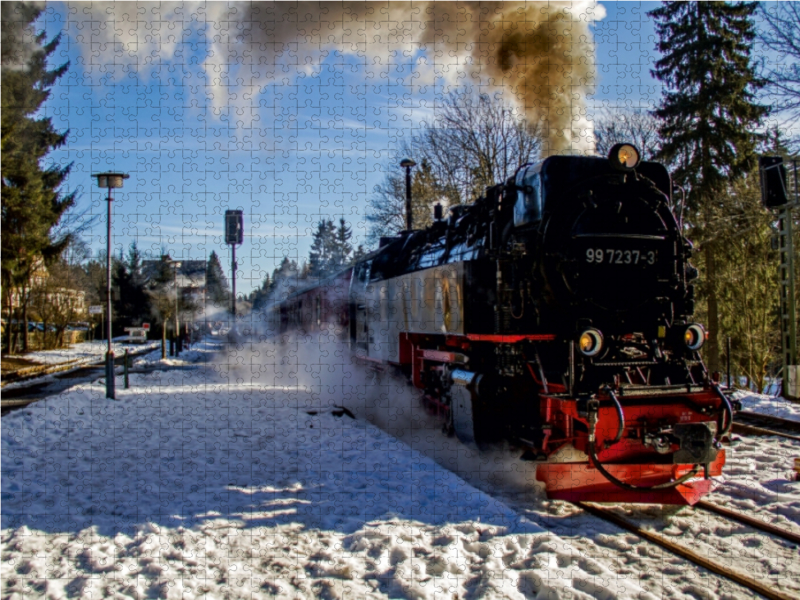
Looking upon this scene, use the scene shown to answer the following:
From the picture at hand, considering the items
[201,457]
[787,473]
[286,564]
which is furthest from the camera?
[201,457]

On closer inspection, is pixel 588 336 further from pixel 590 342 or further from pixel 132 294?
pixel 132 294

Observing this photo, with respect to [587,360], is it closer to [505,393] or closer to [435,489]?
[505,393]

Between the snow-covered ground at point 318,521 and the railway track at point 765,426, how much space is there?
1.75ft

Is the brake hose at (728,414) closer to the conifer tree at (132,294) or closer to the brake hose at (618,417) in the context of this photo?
the brake hose at (618,417)

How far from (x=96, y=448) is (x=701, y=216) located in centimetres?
1981

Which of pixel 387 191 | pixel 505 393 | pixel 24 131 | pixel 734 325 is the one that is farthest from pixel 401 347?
pixel 734 325

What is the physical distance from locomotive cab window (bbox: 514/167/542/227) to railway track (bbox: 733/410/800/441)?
15.0 ft

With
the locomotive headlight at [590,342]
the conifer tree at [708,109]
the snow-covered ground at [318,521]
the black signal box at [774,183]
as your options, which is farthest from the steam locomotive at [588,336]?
the conifer tree at [708,109]

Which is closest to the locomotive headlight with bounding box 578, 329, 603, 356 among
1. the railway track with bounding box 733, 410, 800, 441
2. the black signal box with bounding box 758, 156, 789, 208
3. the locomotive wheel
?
the locomotive wheel

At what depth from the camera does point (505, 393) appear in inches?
261

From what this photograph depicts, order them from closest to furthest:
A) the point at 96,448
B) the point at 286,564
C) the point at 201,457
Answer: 1. the point at 286,564
2. the point at 201,457
3. the point at 96,448

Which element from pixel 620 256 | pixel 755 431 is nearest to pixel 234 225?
pixel 620 256

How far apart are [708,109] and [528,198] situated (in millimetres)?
17070

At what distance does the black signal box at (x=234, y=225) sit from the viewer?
618 cm
